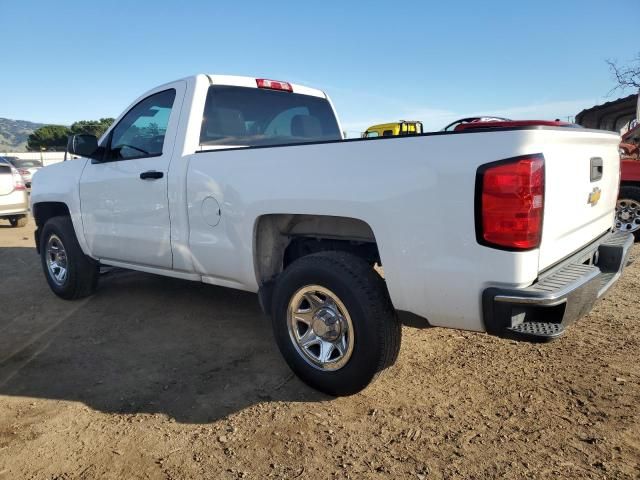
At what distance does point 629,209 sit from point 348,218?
6337mm

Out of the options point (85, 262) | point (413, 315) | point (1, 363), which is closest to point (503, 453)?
point (413, 315)

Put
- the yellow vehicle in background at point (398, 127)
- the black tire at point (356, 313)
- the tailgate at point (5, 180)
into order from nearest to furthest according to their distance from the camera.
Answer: the black tire at point (356, 313) → the tailgate at point (5, 180) → the yellow vehicle in background at point (398, 127)

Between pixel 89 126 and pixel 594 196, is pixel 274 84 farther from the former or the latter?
Answer: pixel 89 126

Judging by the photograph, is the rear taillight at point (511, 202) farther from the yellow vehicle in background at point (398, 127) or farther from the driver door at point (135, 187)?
the yellow vehicle in background at point (398, 127)

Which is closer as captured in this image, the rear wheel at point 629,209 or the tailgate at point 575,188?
the tailgate at point 575,188

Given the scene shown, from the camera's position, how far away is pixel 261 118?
4.09 m

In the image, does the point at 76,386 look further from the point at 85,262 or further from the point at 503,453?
the point at 503,453

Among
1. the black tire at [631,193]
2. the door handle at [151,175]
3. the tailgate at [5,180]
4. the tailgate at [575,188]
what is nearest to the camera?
the tailgate at [575,188]

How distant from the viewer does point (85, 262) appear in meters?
4.79

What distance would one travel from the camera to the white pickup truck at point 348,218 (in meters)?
2.14

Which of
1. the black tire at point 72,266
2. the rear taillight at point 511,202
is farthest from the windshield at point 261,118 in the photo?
the rear taillight at point 511,202

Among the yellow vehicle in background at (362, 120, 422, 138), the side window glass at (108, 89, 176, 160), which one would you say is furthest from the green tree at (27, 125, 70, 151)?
the side window glass at (108, 89, 176, 160)

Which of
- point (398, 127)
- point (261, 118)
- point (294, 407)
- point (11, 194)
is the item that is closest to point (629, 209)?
point (261, 118)

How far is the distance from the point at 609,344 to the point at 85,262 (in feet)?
15.2
